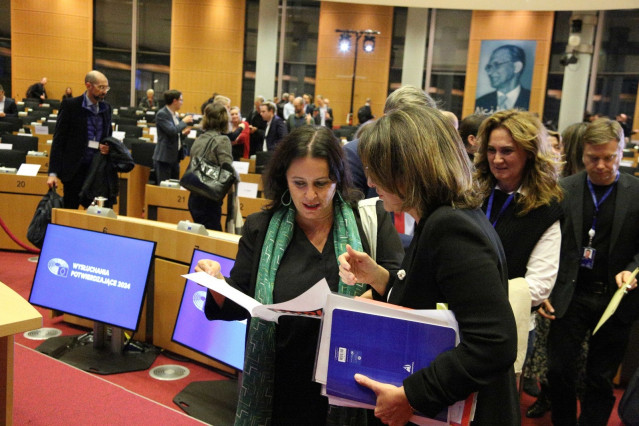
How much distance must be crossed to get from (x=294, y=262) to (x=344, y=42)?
54.5ft

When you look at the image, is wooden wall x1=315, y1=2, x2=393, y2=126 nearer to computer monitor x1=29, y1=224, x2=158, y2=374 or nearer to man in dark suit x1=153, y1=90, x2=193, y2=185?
man in dark suit x1=153, y1=90, x2=193, y2=185

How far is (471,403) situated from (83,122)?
14.1ft

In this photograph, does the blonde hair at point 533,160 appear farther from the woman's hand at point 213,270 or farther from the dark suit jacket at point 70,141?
the dark suit jacket at point 70,141

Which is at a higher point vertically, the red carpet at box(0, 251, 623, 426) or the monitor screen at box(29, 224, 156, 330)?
the monitor screen at box(29, 224, 156, 330)

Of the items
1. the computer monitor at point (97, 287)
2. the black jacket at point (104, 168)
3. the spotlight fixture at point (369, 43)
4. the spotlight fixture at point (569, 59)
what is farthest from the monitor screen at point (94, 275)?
the spotlight fixture at point (369, 43)

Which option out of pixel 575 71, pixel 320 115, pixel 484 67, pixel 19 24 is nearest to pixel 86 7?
Answer: pixel 19 24

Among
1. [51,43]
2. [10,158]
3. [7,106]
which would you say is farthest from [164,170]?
[51,43]

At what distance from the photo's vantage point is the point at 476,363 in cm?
103

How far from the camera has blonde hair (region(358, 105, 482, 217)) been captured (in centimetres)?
112

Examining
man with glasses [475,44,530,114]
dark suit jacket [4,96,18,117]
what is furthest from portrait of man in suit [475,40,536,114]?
dark suit jacket [4,96,18,117]

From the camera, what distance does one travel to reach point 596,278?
8.23ft

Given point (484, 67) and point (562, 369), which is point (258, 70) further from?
point (562, 369)

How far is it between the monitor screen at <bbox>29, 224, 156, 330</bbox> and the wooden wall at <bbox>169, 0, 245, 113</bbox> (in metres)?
15.1

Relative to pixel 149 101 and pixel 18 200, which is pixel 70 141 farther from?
pixel 149 101
